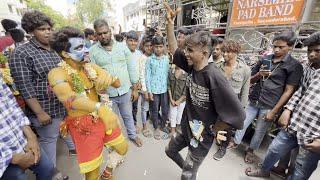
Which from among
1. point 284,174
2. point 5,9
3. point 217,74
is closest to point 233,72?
point 217,74

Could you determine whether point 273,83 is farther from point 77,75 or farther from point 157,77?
point 77,75

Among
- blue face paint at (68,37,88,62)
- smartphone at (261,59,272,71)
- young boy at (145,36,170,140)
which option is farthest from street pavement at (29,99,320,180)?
blue face paint at (68,37,88,62)

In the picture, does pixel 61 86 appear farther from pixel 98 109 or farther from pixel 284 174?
pixel 284 174

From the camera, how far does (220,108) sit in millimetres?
1841

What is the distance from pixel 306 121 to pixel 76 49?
2256 millimetres

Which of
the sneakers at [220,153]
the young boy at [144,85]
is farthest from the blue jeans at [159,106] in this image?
the sneakers at [220,153]

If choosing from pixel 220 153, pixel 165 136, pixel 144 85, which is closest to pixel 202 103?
pixel 220 153

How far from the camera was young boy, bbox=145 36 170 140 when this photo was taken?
11.2 ft

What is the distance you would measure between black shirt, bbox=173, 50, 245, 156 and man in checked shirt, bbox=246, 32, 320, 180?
68 cm

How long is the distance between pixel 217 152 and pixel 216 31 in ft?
13.5

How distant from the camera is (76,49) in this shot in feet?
6.06

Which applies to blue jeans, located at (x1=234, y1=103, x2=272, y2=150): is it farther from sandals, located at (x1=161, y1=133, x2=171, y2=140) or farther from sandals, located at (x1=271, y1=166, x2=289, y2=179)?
sandals, located at (x1=161, y1=133, x2=171, y2=140)

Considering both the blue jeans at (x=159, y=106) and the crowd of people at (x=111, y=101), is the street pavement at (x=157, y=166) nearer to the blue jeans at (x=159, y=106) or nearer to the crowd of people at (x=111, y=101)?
→ the crowd of people at (x=111, y=101)

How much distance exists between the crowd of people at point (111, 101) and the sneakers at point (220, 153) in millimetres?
425
